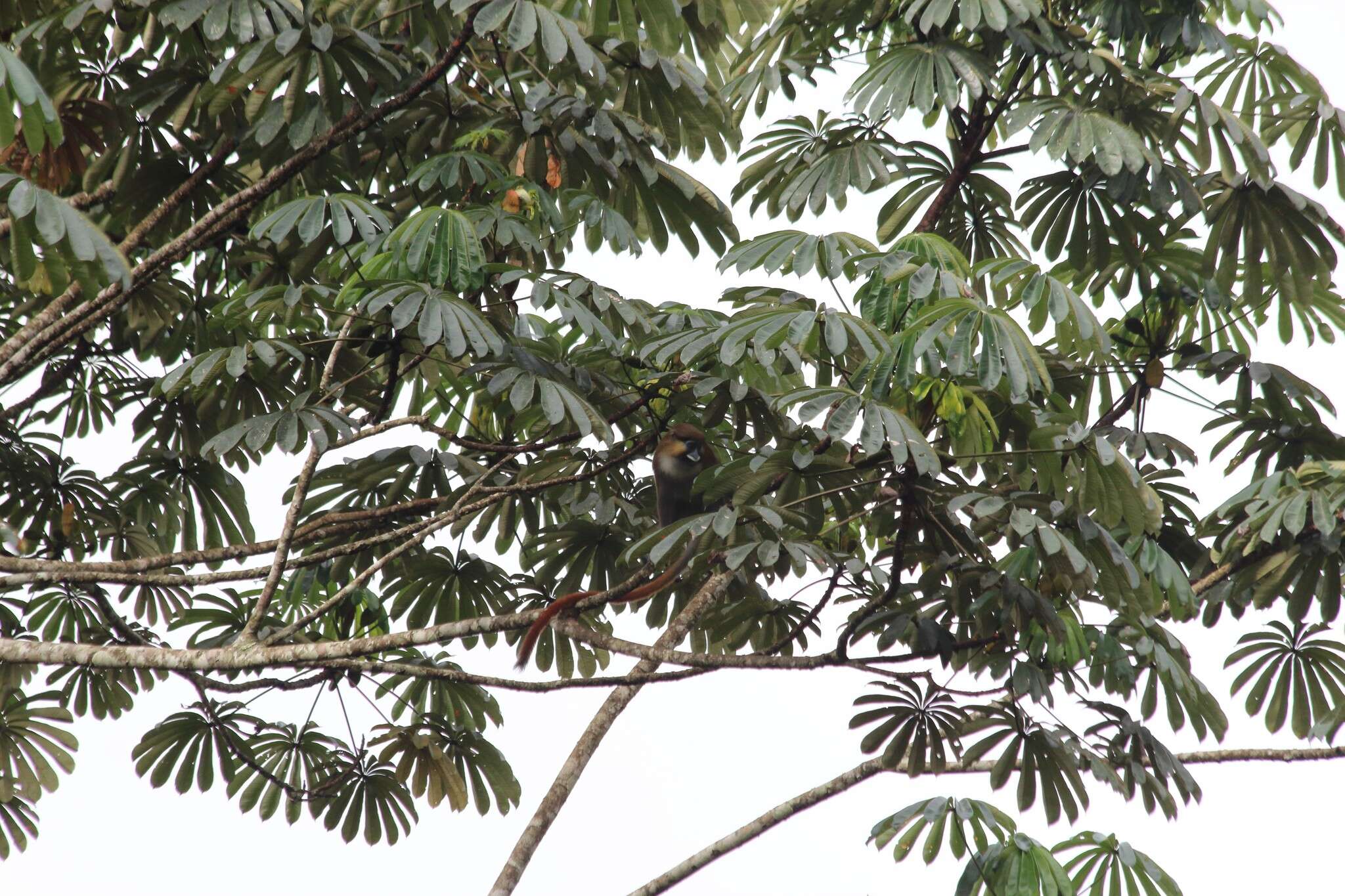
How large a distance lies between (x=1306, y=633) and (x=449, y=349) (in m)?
3.54

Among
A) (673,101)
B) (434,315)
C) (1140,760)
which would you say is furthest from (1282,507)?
(434,315)

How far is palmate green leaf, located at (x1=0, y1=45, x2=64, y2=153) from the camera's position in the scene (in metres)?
1.94

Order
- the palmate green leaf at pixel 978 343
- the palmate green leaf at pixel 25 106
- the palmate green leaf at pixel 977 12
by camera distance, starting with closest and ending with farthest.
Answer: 1. the palmate green leaf at pixel 25 106
2. the palmate green leaf at pixel 978 343
3. the palmate green leaf at pixel 977 12

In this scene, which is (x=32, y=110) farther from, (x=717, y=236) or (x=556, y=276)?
(x=717, y=236)

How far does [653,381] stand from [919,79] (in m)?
1.41

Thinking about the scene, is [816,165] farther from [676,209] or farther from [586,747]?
[586,747]

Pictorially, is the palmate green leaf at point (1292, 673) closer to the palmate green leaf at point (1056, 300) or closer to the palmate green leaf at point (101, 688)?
the palmate green leaf at point (1056, 300)

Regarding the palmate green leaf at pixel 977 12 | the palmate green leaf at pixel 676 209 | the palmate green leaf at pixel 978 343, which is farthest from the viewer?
the palmate green leaf at pixel 676 209

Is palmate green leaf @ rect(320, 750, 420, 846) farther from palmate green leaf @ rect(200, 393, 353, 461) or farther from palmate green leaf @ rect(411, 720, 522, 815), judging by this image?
palmate green leaf @ rect(200, 393, 353, 461)

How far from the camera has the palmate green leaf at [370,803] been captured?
5.09 m

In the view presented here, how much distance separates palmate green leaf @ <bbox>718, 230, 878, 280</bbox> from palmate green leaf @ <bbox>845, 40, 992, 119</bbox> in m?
0.64

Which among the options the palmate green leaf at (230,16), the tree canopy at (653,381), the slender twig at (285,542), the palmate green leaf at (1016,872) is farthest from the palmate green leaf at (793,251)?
the palmate green leaf at (1016,872)

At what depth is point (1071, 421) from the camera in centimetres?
356

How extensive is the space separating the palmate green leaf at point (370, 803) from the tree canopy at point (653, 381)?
0.02 meters
